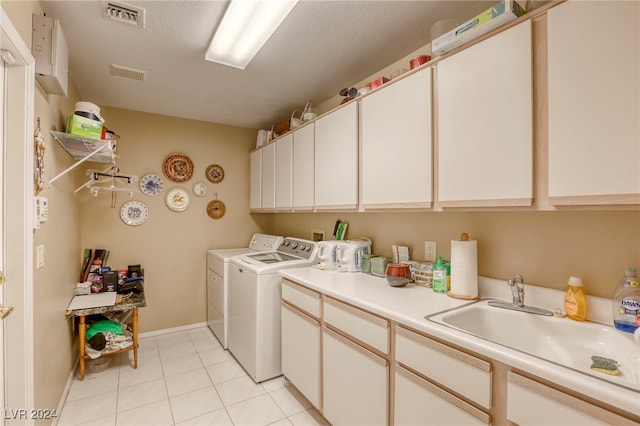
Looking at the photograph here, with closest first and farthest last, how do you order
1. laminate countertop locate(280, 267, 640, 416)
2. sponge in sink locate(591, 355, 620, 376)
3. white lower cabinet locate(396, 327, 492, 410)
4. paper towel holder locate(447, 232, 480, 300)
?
laminate countertop locate(280, 267, 640, 416), sponge in sink locate(591, 355, 620, 376), white lower cabinet locate(396, 327, 492, 410), paper towel holder locate(447, 232, 480, 300)

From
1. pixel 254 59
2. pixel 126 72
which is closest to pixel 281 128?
pixel 254 59

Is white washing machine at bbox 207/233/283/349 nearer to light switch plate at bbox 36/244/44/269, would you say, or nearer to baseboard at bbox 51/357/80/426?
baseboard at bbox 51/357/80/426

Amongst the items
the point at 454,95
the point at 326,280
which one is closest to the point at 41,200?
the point at 326,280

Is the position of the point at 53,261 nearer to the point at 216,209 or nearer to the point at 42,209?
the point at 42,209

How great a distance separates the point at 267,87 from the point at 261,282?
1691 millimetres

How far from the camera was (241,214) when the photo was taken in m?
3.81

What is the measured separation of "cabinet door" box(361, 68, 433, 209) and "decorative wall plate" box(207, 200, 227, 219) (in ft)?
7.46

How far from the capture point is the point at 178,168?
337cm

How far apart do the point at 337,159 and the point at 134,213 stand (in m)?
2.39

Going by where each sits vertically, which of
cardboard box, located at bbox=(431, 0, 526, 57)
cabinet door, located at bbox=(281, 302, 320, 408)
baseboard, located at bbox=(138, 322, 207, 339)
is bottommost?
baseboard, located at bbox=(138, 322, 207, 339)

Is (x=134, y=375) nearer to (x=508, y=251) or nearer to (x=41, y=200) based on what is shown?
(x=41, y=200)

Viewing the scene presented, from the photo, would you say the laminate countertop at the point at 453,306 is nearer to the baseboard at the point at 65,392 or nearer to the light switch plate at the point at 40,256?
the light switch plate at the point at 40,256

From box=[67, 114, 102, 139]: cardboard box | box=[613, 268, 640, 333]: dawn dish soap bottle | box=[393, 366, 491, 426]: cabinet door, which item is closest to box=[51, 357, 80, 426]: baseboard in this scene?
box=[67, 114, 102, 139]: cardboard box

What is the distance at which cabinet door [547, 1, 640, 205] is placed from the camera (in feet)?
3.01
